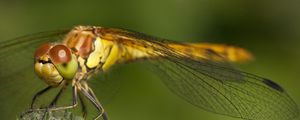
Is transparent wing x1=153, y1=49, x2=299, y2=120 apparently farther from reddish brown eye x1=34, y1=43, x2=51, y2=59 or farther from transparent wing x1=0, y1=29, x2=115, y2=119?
reddish brown eye x1=34, y1=43, x2=51, y2=59

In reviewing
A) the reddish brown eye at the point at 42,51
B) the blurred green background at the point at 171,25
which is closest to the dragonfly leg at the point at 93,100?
the reddish brown eye at the point at 42,51

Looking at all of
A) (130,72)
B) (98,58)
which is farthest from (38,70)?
(130,72)

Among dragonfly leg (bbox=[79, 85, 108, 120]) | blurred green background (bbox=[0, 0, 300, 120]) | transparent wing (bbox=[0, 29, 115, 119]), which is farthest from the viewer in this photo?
blurred green background (bbox=[0, 0, 300, 120])

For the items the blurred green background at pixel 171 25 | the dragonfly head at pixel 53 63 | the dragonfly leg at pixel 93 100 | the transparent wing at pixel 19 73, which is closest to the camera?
the dragonfly head at pixel 53 63

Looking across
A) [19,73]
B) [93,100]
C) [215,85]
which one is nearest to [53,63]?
[93,100]

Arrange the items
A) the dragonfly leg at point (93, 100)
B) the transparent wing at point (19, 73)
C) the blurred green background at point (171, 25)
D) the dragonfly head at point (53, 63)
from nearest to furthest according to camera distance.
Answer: the dragonfly head at point (53, 63), the dragonfly leg at point (93, 100), the transparent wing at point (19, 73), the blurred green background at point (171, 25)

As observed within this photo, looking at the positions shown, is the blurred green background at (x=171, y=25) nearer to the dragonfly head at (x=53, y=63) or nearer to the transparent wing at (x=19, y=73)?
the transparent wing at (x=19, y=73)

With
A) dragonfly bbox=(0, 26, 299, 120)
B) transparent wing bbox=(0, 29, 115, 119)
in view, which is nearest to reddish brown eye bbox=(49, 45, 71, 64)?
dragonfly bbox=(0, 26, 299, 120)

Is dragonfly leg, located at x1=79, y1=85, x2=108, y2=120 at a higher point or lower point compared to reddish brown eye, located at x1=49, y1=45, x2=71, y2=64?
lower
